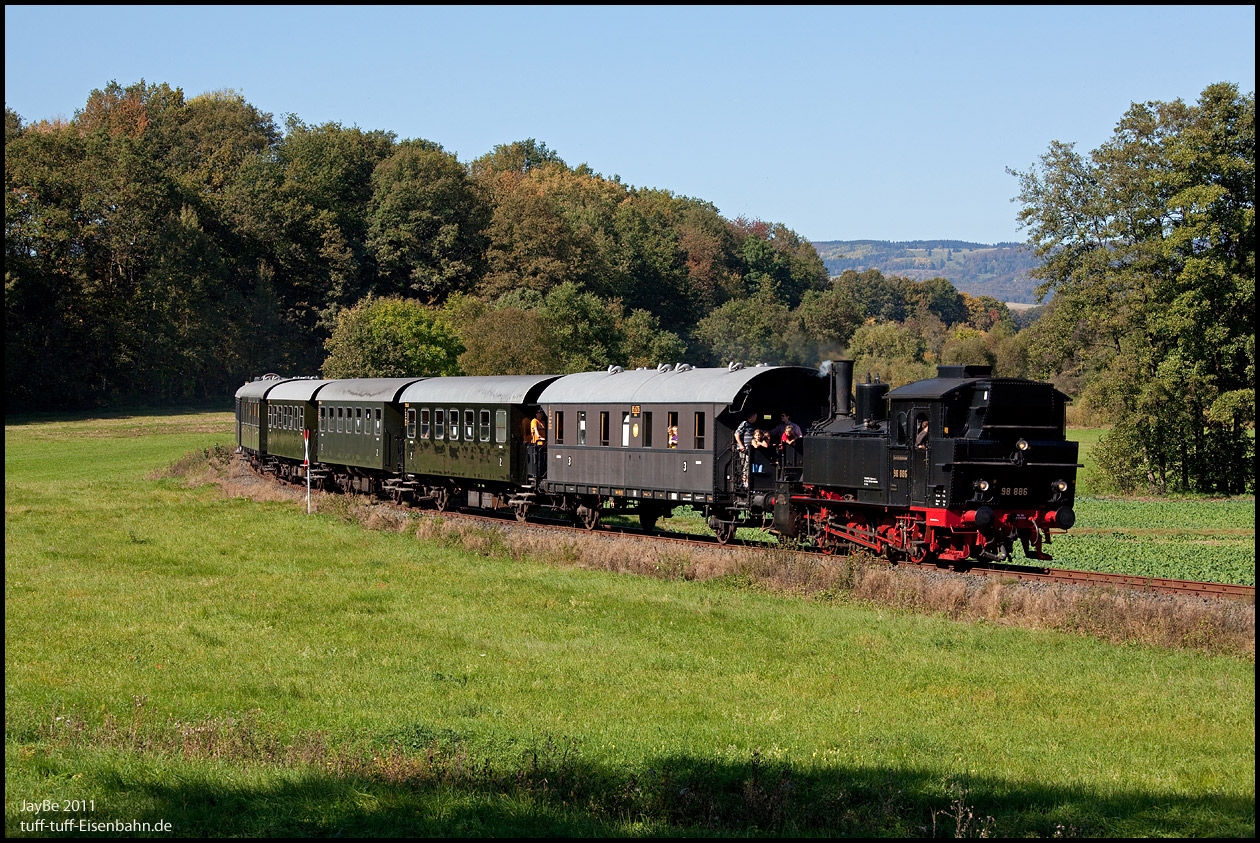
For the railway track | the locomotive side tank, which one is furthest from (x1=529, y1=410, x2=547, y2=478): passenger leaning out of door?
the locomotive side tank

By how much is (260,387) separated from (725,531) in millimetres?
30284

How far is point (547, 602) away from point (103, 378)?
7302 centimetres

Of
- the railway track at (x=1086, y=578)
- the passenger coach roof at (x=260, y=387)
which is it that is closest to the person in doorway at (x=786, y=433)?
the railway track at (x=1086, y=578)

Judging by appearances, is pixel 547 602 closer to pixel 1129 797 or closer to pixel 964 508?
pixel 964 508

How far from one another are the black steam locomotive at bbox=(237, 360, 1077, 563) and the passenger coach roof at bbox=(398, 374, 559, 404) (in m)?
0.07

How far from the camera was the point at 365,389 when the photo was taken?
38312mm

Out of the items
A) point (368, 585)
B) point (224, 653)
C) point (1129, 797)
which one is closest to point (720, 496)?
point (368, 585)

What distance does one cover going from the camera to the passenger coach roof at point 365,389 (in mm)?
36094

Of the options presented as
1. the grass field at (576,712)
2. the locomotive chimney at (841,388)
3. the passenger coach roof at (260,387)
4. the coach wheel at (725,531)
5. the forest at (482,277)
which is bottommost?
the grass field at (576,712)

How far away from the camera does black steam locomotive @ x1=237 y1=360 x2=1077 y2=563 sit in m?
20.4

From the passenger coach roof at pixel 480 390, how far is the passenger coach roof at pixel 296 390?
829 cm

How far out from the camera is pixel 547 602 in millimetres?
19750

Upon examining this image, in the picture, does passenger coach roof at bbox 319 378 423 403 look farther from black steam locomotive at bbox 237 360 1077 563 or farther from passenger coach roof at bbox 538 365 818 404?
passenger coach roof at bbox 538 365 818 404
